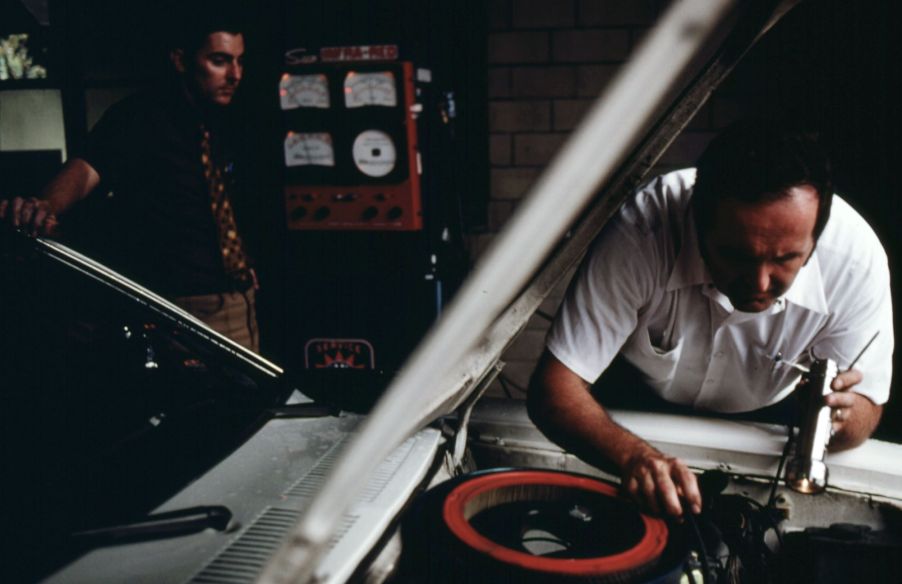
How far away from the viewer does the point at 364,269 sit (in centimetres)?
383

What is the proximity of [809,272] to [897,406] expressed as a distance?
7.05 feet

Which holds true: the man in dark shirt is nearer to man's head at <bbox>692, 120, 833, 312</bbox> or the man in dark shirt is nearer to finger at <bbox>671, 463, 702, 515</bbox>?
man's head at <bbox>692, 120, 833, 312</bbox>

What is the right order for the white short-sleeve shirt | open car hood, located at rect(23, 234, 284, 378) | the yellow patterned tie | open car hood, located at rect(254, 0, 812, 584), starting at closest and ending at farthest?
open car hood, located at rect(254, 0, 812, 584), open car hood, located at rect(23, 234, 284, 378), the white short-sleeve shirt, the yellow patterned tie

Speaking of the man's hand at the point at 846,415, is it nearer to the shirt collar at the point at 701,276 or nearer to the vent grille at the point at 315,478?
the shirt collar at the point at 701,276

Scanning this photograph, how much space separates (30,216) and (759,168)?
1690 mm

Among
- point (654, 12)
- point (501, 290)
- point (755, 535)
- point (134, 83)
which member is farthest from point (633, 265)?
point (134, 83)

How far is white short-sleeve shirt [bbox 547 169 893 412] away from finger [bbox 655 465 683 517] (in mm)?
658

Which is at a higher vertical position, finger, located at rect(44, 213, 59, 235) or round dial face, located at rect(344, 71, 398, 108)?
round dial face, located at rect(344, 71, 398, 108)

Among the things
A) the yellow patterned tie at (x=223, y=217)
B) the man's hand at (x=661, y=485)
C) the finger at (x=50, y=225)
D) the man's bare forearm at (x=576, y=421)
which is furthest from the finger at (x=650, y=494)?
the yellow patterned tie at (x=223, y=217)

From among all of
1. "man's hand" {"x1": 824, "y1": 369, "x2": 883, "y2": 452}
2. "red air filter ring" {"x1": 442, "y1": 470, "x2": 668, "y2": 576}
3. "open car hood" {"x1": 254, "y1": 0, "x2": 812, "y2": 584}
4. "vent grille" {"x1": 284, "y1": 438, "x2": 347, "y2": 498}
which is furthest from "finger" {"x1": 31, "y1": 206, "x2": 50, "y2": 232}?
"man's hand" {"x1": 824, "y1": 369, "x2": 883, "y2": 452}

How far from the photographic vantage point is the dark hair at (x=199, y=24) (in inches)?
119

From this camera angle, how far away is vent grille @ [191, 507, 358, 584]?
3.04ft

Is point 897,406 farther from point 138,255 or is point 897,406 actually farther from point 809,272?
point 138,255

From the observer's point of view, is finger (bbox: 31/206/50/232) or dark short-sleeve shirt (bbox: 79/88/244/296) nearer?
finger (bbox: 31/206/50/232)
